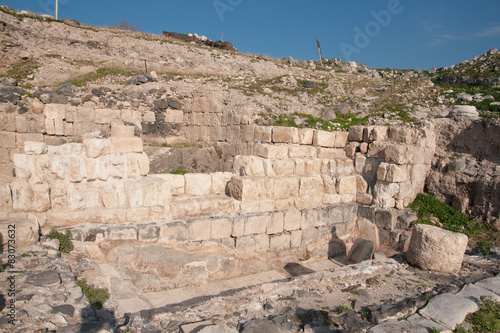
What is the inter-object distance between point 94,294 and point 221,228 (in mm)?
2953

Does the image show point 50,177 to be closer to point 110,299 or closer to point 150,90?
point 110,299

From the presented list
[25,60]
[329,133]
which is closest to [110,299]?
[329,133]

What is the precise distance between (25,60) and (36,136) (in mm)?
5249

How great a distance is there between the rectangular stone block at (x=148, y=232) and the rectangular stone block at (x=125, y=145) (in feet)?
4.66

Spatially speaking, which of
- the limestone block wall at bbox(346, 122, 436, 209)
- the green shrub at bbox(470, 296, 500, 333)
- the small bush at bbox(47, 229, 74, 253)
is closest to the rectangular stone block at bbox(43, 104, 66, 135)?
the small bush at bbox(47, 229, 74, 253)

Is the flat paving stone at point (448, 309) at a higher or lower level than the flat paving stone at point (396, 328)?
higher

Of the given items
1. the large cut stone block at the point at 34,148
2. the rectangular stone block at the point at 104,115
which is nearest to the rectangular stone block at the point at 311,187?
the large cut stone block at the point at 34,148

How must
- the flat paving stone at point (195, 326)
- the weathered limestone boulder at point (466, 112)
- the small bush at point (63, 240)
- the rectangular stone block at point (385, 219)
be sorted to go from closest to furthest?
the flat paving stone at point (195, 326) < the small bush at point (63, 240) < the rectangular stone block at point (385, 219) < the weathered limestone boulder at point (466, 112)

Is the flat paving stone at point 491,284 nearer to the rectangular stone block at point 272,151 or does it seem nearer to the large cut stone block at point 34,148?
the rectangular stone block at point 272,151

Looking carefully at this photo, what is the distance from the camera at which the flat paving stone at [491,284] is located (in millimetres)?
4770

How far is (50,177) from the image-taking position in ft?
18.2

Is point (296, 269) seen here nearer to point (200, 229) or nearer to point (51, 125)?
point (200, 229)

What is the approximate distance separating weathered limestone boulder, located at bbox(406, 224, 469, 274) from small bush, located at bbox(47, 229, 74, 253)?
230 inches

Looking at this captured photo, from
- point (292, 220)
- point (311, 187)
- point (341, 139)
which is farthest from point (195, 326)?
point (341, 139)
